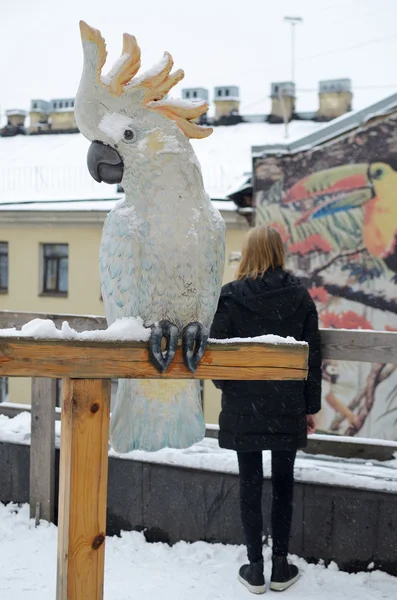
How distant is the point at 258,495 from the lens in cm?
283

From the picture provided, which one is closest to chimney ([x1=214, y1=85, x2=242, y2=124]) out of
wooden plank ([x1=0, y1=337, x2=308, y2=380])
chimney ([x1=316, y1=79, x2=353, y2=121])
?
chimney ([x1=316, y1=79, x2=353, y2=121])

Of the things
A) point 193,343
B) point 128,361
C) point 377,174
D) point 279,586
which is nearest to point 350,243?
point 377,174

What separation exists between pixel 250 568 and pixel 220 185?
31.1ft

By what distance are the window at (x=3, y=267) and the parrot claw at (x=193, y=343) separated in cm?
1199

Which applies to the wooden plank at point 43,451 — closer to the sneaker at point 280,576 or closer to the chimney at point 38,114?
the sneaker at point 280,576

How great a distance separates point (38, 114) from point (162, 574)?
1598 centimetres

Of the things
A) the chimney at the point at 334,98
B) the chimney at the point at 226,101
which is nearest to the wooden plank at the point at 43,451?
the chimney at the point at 334,98

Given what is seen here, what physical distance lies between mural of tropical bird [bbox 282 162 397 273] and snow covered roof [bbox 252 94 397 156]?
423 millimetres

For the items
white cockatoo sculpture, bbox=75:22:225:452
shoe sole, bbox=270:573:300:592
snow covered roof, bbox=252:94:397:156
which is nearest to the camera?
white cockatoo sculpture, bbox=75:22:225:452

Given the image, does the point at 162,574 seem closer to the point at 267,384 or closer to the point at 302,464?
the point at 302,464

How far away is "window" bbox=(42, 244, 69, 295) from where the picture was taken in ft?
42.7

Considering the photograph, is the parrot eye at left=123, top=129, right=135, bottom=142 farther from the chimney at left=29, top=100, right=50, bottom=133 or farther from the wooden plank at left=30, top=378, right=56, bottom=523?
the chimney at left=29, top=100, right=50, bottom=133

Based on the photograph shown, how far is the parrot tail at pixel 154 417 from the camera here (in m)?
2.24

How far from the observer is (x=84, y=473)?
5.68 feet
